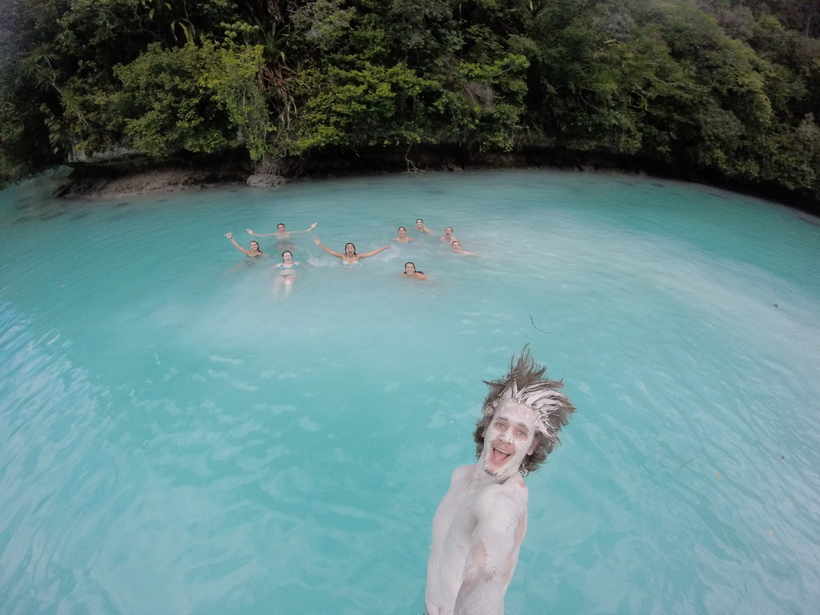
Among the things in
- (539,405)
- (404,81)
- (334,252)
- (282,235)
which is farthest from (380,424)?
(404,81)

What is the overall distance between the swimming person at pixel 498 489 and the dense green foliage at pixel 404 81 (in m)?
13.7

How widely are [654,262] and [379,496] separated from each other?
26.1 ft

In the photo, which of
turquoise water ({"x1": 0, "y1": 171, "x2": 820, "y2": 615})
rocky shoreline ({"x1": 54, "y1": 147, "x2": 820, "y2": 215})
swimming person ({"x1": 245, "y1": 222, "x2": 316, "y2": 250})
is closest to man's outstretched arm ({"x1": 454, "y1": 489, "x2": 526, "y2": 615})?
turquoise water ({"x1": 0, "y1": 171, "x2": 820, "y2": 615})

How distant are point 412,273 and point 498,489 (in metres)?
6.58

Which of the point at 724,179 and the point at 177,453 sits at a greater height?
the point at 177,453

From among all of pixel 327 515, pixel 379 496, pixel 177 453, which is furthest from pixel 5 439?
pixel 379 496

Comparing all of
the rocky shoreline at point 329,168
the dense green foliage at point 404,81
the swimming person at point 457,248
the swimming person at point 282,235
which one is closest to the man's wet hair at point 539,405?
the swimming person at point 457,248

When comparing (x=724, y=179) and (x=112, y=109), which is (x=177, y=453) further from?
(x=724, y=179)

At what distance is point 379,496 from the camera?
441cm

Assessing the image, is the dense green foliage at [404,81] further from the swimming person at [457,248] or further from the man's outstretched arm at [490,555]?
the man's outstretched arm at [490,555]

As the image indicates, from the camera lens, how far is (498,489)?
1805 millimetres

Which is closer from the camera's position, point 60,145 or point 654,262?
point 654,262

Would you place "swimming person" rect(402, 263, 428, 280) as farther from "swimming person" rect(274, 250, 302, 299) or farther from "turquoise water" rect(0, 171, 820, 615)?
"swimming person" rect(274, 250, 302, 299)

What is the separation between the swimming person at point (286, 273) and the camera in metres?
8.16
